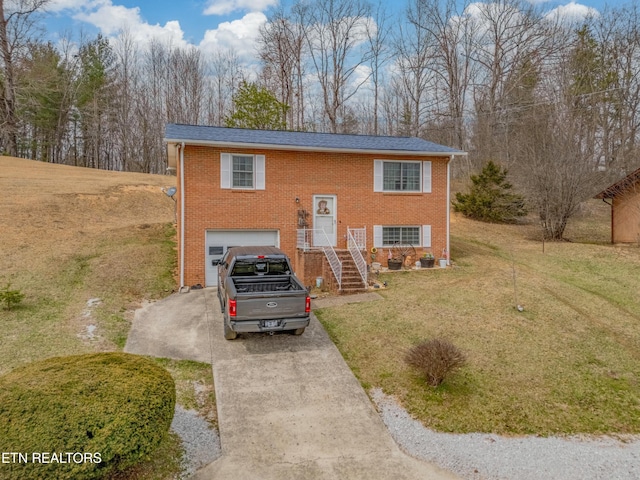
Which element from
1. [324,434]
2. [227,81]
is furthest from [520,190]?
[227,81]

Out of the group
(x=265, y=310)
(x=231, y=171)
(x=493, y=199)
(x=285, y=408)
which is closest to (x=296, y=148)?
(x=231, y=171)

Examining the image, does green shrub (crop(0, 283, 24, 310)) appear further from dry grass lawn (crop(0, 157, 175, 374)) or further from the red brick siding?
the red brick siding

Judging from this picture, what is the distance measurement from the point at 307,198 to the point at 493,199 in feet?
55.9

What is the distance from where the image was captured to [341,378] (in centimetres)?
739

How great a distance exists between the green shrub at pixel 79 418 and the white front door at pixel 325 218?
11.2m

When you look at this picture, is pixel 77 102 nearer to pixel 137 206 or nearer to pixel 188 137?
pixel 137 206

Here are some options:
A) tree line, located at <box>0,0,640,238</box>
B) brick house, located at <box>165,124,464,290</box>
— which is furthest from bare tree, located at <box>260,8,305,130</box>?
brick house, located at <box>165,124,464,290</box>

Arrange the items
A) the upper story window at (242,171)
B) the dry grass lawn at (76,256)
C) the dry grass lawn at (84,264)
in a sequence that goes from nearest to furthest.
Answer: the dry grass lawn at (84,264), the dry grass lawn at (76,256), the upper story window at (242,171)

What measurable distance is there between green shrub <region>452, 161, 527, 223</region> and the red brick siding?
37.3 feet

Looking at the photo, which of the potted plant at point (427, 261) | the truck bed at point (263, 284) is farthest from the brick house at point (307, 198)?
the truck bed at point (263, 284)

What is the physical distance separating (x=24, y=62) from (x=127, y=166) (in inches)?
546

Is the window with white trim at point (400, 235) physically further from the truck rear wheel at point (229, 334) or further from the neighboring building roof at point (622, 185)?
the neighboring building roof at point (622, 185)

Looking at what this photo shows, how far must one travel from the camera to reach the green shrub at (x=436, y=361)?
6.92 meters

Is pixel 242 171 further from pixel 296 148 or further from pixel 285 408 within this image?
pixel 285 408
